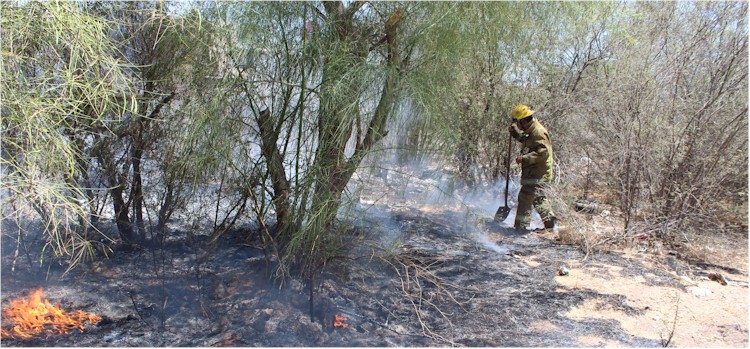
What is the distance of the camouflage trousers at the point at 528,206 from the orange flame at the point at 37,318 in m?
4.82

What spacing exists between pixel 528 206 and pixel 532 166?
0.50 meters

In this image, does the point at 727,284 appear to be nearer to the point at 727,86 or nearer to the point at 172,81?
the point at 727,86

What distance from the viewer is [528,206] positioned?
22.0 ft

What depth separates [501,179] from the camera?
810cm

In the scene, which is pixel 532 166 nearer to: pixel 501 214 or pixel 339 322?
pixel 501 214

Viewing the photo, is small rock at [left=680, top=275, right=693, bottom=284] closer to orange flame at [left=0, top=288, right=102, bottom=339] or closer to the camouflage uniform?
the camouflage uniform

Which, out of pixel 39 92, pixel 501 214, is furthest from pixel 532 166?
pixel 39 92

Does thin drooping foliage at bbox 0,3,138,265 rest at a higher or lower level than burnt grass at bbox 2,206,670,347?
higher

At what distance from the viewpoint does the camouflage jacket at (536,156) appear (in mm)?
6559

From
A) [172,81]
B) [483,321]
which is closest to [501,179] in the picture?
[483,321]

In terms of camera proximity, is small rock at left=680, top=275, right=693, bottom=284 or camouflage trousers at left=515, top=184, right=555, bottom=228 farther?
camouflage trousers at left=515, top=184, right=555, bottom=228

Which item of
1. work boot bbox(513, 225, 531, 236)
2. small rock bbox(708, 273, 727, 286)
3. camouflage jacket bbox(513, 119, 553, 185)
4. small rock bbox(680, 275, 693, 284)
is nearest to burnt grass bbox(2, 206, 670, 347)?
small rock bbox(680, 275, 693, 284)

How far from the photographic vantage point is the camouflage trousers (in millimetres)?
6656

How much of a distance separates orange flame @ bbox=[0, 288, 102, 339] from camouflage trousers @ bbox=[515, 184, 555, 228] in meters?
4.82
